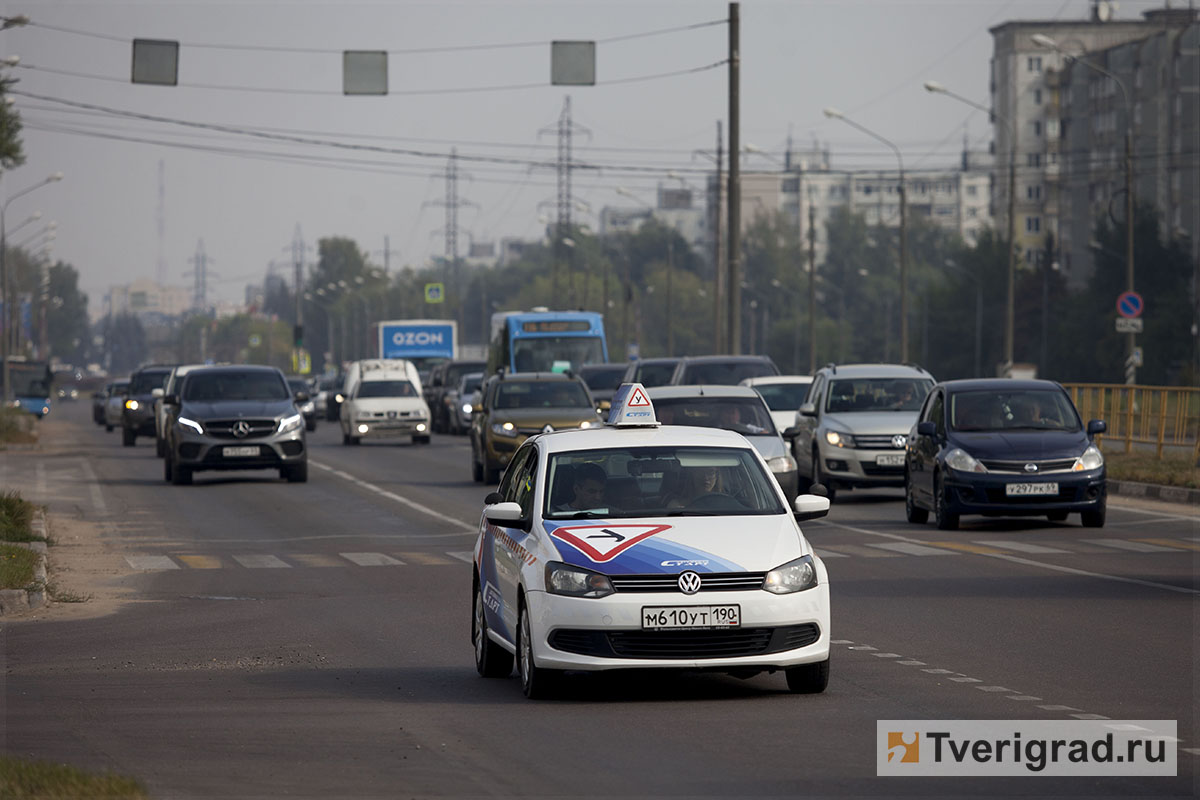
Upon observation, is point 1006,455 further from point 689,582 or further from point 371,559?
point 689,582

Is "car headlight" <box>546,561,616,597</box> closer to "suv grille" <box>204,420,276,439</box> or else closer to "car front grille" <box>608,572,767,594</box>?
"car front grille" <box>608,572,767,594</box>

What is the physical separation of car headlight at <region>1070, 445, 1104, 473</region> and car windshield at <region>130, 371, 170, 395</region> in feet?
112

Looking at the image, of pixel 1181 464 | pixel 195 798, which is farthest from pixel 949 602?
pixel 1181 464

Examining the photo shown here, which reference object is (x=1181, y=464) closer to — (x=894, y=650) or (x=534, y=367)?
(x=894, y=650)

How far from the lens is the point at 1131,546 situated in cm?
1858

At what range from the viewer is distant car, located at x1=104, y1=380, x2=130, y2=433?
60.7 metres

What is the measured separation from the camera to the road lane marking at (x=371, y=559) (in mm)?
17953

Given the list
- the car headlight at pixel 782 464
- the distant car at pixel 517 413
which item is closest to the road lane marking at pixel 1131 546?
the car headlight at pixel 782 464

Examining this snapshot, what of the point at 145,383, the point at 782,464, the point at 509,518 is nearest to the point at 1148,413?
the point at 782,464

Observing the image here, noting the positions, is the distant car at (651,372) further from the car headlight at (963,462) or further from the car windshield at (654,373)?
the car headlight at (963,462)

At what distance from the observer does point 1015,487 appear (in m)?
20.2

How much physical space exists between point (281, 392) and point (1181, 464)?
14.1 m

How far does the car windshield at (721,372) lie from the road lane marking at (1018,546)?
13362 millimetres

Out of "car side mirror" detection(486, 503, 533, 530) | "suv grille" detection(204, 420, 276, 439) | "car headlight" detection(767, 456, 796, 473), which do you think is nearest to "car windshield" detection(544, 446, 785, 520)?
"car side mirror" detection(486, 503, 533, 530)
